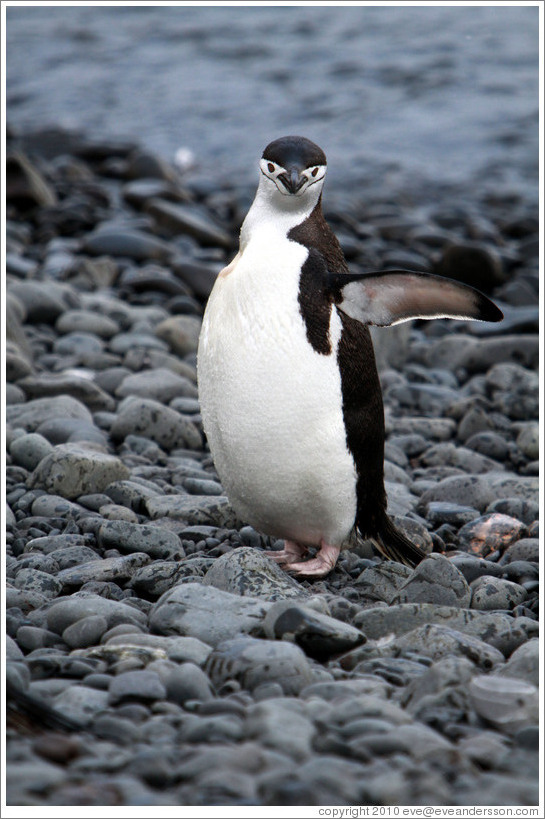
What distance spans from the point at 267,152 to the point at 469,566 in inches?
66.5

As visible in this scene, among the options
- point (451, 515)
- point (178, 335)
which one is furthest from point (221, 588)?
point (178, 335)

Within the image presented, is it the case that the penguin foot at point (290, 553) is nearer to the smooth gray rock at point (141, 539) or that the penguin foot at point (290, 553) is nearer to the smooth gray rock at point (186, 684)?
the smooth gray rock at point (141, 539)

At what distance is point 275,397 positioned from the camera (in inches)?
144

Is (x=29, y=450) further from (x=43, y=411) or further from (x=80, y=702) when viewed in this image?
(x=80, y=702)

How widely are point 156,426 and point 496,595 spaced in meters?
2.30

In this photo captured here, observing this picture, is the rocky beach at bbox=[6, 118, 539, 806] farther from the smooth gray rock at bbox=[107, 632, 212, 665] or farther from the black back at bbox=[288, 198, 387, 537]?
the black back at bbox=[288, 198, 387, 537]

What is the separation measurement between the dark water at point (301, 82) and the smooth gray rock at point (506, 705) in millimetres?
11356

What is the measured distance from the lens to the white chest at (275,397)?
3.67m

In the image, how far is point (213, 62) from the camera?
1828cm

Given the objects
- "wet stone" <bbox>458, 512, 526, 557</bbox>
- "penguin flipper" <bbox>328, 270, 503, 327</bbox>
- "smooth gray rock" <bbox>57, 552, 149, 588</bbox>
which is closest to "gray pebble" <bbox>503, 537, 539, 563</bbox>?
"wet stone" <bbox>458, 512, 526, 557</bbox>

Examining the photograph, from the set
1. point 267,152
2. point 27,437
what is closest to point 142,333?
point 27,437

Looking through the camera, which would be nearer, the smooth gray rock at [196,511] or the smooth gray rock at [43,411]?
the smooth gray rock at [196,511]

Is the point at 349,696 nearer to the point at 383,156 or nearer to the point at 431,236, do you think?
the point at 431,236

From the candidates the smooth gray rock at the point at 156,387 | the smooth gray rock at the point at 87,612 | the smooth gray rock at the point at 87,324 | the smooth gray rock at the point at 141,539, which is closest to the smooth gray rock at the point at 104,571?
the smooth gray rock at the point at 141,539
